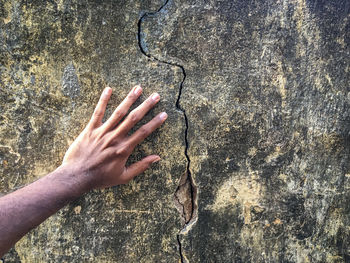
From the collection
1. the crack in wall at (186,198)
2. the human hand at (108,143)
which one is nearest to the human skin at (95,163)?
the human hand at (108,143)

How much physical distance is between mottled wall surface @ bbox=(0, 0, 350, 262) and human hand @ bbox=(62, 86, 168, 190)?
0.30 ft

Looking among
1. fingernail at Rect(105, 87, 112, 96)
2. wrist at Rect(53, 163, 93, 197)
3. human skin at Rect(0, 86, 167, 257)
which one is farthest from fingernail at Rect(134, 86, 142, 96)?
wrist at Rect(53, 163, 93, 197)

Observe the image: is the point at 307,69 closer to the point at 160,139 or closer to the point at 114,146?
the point at 160,139

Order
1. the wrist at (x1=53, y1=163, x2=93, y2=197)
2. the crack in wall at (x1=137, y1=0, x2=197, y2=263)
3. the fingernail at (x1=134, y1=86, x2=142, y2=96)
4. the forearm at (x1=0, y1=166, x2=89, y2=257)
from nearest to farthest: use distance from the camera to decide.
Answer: the forearm at (x1=0, y1=166, x2=89, y2=257), the wrist at (x1=53, y1=163, x2=93, y2=197), the fingernail at (x1=134, y1=86, x2=142, y2=96), the crack in wall at (x1=137, y1=0, x2=197, y2=263)

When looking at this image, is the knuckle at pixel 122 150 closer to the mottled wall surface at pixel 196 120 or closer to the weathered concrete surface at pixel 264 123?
the mottled wall surface at pixel 196 120

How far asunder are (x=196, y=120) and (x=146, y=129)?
0.25 m

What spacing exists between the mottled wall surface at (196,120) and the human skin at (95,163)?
0.31ft

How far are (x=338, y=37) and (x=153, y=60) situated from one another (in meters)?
0.85

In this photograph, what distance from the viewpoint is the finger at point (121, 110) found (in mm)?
1409

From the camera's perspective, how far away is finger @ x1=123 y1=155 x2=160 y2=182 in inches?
58.1

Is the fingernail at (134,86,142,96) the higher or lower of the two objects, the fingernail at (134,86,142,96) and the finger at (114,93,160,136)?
the higher

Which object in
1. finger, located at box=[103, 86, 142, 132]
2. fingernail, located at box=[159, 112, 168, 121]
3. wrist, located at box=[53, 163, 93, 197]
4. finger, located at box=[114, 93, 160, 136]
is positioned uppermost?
finger, located at box=[103, 86, 142, 132]

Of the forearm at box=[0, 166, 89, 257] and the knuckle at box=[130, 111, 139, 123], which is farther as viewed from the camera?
the knuckle at box=[130, 111, 139, 123]

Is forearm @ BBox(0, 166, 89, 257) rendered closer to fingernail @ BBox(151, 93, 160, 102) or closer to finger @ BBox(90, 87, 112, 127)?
finger @ BBox(90, 87, 112, 127)
